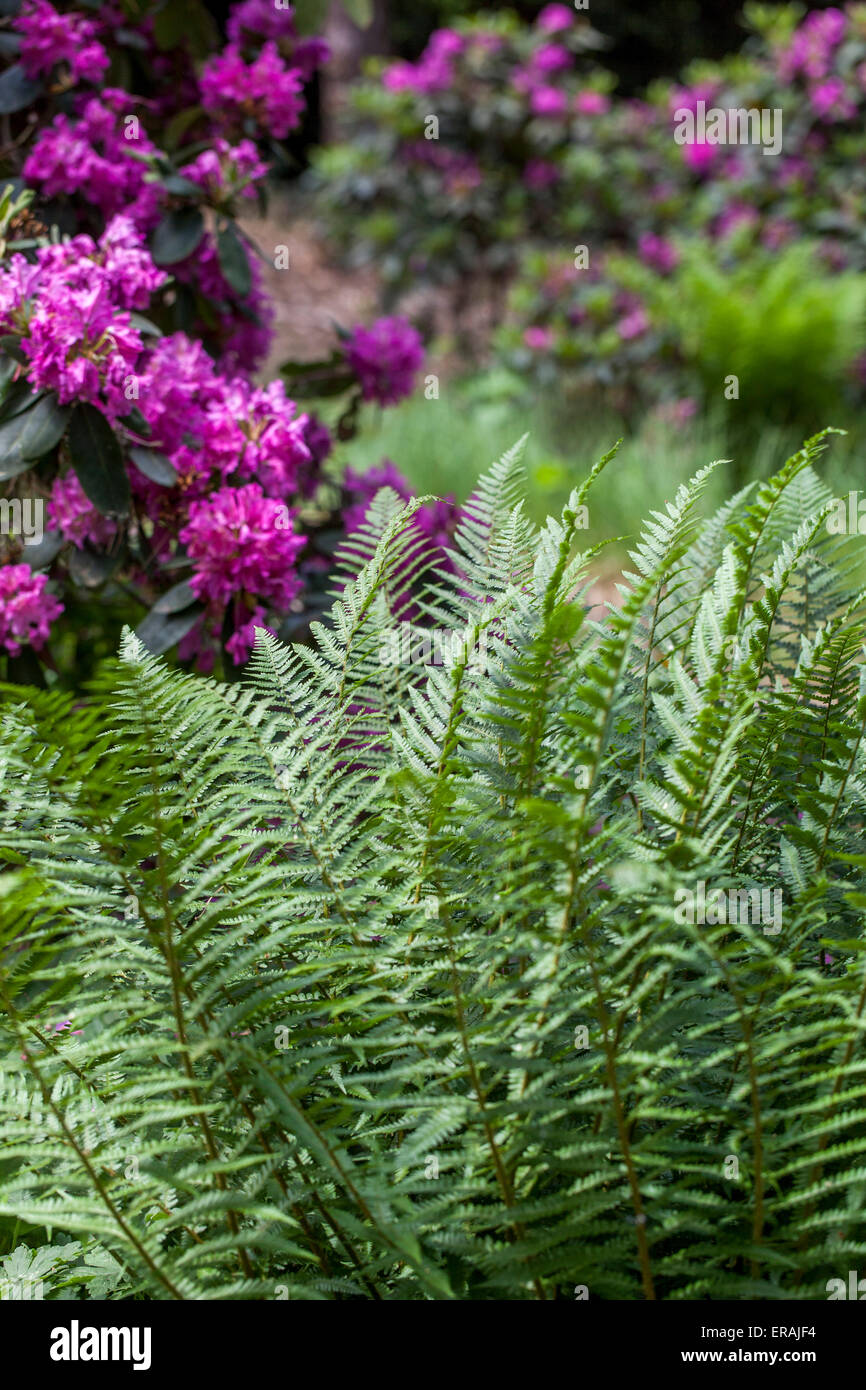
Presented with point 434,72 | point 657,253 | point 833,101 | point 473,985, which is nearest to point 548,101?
point 434,72

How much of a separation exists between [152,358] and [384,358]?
0.75 metres

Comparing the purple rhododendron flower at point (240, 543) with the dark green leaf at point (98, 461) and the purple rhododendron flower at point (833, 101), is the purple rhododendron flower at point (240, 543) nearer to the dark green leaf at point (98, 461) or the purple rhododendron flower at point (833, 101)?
the dark green leaf at point (98, 461)

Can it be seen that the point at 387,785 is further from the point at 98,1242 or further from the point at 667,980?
the point at 98,1242

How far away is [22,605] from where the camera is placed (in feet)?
5.71

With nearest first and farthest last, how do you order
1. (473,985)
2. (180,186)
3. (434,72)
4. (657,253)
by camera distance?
(473,985)
(180,186)
(657,253)
(434,72)

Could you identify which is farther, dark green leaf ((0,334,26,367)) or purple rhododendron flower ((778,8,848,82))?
purple rhododendron flower ((778,8,848,82))

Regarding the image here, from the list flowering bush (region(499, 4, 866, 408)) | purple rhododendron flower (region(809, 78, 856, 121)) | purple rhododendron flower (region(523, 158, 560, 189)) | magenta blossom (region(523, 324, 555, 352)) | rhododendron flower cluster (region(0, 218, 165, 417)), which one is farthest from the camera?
purple rhododendron flower (region(523, 158, 560, 189))

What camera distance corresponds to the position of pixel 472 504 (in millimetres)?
1253

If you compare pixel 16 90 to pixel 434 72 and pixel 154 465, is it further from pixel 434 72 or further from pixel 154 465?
pixel 434 72

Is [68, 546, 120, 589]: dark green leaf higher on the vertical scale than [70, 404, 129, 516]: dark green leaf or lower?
lower

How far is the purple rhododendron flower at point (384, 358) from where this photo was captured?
246cm

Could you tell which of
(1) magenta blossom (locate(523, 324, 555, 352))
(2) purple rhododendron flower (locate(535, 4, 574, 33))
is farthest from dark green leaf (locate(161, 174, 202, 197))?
(2) purple rhododendron flower (locate(535, 4, 574, 33))

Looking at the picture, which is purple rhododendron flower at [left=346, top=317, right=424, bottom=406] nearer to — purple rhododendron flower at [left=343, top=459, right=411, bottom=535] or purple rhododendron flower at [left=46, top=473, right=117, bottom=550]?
purple rhododendron flower at [left=343, top=459, right=411, bottom=535]

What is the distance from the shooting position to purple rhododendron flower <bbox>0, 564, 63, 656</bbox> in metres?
1.74
